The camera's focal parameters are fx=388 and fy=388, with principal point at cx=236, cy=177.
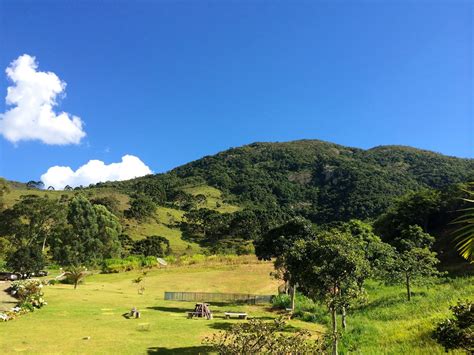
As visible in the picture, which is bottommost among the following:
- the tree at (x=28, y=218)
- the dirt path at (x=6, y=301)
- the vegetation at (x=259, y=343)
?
the dirt path at (x=6, y=301)

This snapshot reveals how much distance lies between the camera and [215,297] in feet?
113

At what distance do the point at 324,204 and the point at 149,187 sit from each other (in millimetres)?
71654

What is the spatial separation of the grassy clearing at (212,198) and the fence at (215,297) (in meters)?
106

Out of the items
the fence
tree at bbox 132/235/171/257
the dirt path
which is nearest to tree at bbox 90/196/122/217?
tree at bbox 132/235/171/257

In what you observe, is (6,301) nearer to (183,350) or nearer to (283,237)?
(183,350)

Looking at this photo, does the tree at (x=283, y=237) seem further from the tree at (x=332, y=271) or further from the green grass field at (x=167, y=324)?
the tree at (x=332, y=271)

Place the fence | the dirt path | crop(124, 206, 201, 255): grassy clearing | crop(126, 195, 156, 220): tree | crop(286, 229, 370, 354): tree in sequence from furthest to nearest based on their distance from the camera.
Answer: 1. crop(126, 195, 156, 220): tree
2. crop(124, 206, 201, 255): grassy clearing
3. the fence
4. the dirt path
5. crop(286, 229, 370, 354): tree

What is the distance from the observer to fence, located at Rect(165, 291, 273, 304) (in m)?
32.8

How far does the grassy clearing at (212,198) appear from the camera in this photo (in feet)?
478

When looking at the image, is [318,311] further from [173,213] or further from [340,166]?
[340,166]

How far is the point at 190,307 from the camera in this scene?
28.9 metres

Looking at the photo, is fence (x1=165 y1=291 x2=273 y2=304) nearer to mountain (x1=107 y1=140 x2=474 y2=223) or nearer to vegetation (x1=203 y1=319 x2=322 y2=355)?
vegetation (x1=203 y1=319 x2=322 y2=355)

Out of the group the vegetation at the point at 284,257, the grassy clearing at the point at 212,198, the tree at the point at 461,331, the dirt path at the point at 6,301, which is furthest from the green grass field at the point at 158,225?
the tree at the point at 461,331

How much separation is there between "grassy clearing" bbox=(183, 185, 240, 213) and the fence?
4177 inches
